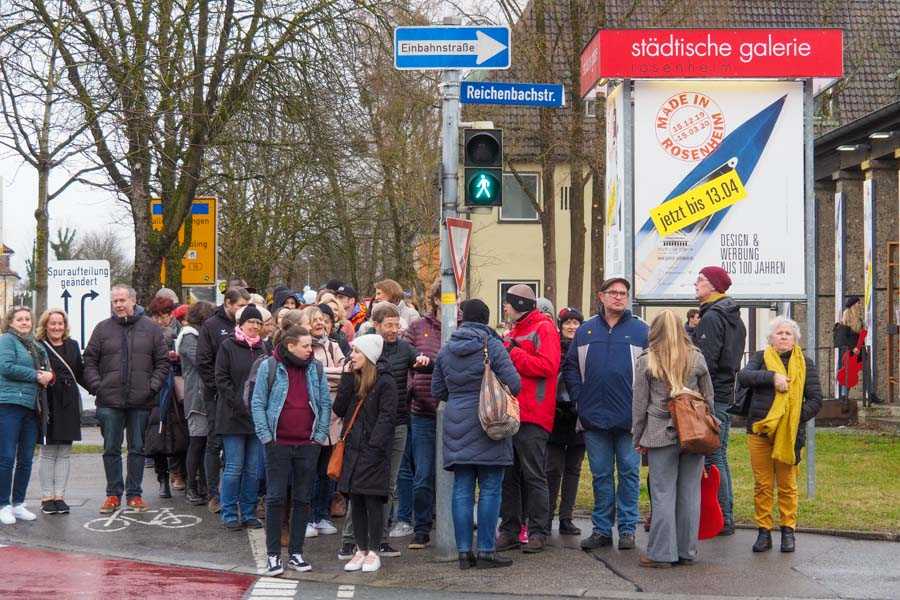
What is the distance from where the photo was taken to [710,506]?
10.6m

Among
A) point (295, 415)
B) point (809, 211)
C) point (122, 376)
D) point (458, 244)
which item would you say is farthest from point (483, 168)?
point (809, 211)

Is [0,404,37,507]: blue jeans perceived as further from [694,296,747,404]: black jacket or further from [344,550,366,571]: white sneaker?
[694,296,747,404]: black jacket

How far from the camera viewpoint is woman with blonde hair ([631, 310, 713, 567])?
10.2m

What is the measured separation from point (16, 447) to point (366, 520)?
369 cm

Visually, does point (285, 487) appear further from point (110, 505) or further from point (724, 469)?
point (724, 469)

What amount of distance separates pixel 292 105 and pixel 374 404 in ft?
36.4

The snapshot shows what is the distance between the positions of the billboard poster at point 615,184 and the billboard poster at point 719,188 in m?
0.15

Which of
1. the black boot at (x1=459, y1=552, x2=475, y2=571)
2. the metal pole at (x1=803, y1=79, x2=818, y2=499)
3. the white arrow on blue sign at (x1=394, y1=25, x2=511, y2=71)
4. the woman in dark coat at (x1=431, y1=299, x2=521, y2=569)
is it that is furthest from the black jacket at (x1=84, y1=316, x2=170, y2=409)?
the metal pole at (x1=803, y1=79, x2=818, y2=499)

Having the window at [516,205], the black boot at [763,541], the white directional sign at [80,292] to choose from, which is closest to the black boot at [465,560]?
the black boot at [763,541]

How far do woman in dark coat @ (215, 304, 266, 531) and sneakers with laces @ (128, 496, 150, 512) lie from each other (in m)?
1.23

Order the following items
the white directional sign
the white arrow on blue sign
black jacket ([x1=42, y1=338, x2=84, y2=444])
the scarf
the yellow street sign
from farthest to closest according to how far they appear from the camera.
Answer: the yellow street sign < the white directional sign < black jacket ([x1=42, y1=338, x2=84, y2=444]) < the scarf < the white arrow on blue sign

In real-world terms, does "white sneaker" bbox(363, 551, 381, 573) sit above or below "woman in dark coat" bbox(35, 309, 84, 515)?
below

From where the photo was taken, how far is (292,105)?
20688mm

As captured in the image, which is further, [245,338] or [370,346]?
[245,338]
